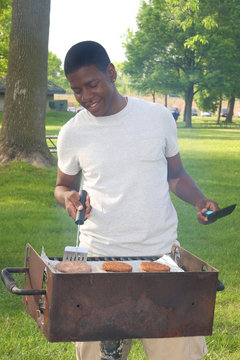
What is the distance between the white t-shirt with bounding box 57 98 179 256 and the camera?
288 centimetres

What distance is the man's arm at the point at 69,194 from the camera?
2.74 meters

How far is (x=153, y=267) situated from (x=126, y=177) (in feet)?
1.74

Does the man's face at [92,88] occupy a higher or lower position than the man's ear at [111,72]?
lower

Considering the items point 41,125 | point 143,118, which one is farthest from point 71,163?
point 41,125

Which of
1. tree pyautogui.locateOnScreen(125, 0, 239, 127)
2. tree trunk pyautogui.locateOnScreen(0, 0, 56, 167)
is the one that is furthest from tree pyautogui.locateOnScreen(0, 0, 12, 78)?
tree trunk pyautogui.locateOnScreen(0, 0, 56, 167)

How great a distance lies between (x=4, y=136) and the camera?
12.6 meters

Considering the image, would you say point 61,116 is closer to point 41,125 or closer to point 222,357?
point 41,125

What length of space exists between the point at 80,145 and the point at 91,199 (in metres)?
0.28

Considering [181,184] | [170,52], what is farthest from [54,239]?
[170,52]

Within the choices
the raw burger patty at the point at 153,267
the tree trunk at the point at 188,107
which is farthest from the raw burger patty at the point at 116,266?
the tree trunk at the point at 188,107

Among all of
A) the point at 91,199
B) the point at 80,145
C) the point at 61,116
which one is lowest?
the point at 61,116

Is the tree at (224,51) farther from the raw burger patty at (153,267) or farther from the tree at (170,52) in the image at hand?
the raw burger patty at (153,267)

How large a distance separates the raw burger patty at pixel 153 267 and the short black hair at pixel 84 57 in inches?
38.1

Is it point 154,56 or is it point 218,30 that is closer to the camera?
point 218,30
